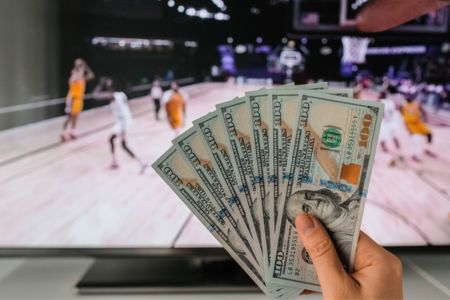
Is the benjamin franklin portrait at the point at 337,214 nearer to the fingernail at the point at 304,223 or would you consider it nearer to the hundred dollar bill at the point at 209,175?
the fingernail at the point at 304,223

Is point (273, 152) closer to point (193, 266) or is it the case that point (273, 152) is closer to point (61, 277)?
point (193, 266)

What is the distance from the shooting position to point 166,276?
200cm

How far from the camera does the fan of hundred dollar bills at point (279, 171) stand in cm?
83

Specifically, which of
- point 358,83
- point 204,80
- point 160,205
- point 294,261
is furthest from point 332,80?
point 294,261

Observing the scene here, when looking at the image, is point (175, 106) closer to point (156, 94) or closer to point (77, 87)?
point (156, 94)

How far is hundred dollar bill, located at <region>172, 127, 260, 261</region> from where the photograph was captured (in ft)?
2.94

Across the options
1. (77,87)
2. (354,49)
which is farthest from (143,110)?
(354,49)

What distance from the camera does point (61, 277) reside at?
206 centimetres

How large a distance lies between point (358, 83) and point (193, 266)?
47.7 inches

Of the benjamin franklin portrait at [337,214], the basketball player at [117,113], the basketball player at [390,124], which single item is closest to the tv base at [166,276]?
the basketball player at [117,113]

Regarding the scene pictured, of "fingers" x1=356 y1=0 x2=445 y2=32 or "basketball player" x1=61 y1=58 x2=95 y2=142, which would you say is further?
"basketball player" x1=61 y1=58 x2=95 y2=142

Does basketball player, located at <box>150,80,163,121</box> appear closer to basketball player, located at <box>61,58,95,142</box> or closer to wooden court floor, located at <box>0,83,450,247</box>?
wooden court floor, located at <box>0,83,450,247</box>

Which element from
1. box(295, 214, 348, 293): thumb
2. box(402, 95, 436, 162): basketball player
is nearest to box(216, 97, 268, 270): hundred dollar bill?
box(295, 214, 348, 293): thumb

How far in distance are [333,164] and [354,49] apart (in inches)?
63.6
